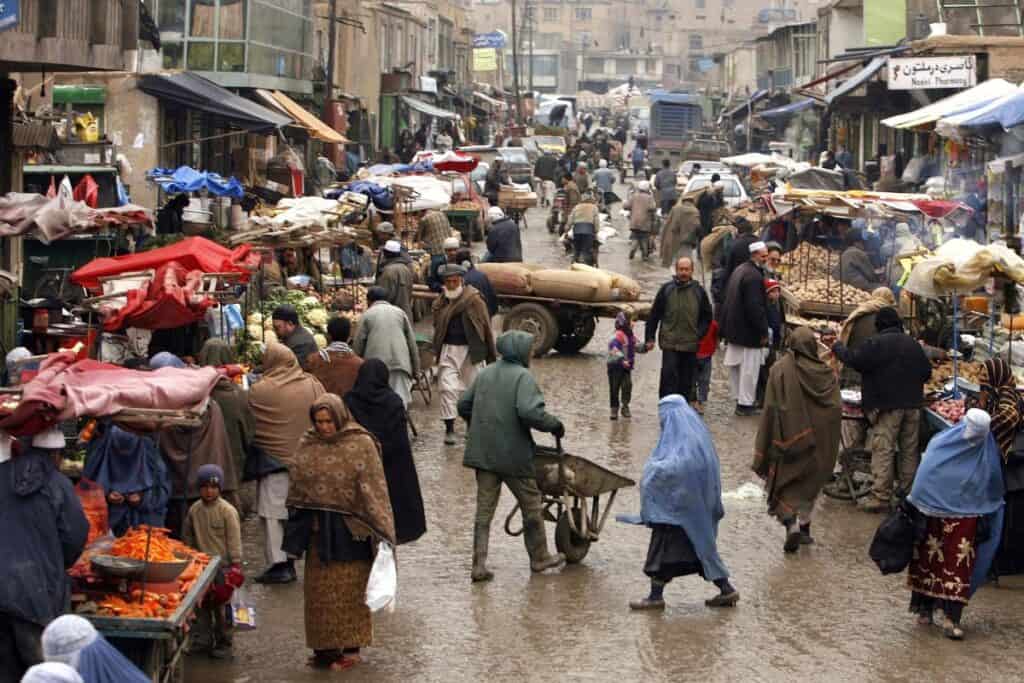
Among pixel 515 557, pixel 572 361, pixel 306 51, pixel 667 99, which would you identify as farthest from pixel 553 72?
pixel 515 557

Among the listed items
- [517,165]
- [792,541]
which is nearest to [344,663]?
[792,541]

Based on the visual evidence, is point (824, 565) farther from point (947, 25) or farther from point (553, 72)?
point (553, 72)

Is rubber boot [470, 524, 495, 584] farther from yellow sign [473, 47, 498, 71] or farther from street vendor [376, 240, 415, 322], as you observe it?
yellow sign [473, 47, 498, 71]

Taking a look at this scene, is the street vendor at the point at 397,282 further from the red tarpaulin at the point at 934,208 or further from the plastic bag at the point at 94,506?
the plastic bag at the point at 94,506

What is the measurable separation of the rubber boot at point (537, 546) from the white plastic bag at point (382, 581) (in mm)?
2133

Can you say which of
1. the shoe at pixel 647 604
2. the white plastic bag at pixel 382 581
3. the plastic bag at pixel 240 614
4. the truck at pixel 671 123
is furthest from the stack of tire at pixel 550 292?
the truck at pixel 671 123

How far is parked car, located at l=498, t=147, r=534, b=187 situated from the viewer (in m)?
Answer: 44.8

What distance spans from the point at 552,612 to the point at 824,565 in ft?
7.04

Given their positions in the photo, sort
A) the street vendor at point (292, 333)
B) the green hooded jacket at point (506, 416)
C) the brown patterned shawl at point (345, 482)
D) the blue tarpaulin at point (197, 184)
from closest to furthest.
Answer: the brown patterned shawl at point (345, 482) < the green hooded jacket at point (506, 416) < the street vendor at point (292, 333) < the blue tarpaulin at point (197, 184)

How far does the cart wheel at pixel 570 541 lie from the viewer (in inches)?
440

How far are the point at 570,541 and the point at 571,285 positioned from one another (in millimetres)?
8232

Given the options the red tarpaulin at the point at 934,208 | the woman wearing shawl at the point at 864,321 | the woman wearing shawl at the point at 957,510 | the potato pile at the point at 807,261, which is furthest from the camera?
the potato pile at the point at 807,261

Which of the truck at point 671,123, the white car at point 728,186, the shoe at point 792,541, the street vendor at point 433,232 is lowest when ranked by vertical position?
the shoe at point 792,541

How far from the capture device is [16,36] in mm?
13039
